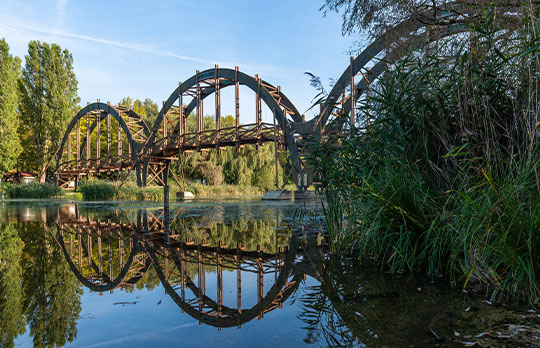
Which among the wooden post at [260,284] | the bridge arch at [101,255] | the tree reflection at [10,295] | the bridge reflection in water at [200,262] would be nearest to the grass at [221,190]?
the bridge arch at [101,255]

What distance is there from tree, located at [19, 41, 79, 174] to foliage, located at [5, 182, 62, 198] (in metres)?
6.91

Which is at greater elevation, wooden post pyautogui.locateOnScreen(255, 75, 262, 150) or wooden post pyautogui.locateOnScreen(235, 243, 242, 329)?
wooden post pyautogui.locateOnScreen(255, 75, 262, 150)

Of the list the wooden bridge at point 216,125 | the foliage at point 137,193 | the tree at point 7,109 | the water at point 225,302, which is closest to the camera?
the water at point 225,302

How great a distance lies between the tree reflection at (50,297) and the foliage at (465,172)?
2.15 metres

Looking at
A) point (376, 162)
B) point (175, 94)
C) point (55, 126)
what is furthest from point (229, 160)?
point (376, 162)

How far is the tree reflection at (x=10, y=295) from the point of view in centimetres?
180

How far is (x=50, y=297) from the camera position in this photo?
2.35m

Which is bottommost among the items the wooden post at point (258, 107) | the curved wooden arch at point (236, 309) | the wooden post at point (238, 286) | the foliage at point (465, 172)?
the wooden post at point (238, 286)

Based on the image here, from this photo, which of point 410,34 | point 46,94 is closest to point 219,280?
point 410,34

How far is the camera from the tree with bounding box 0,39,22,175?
79.0ft

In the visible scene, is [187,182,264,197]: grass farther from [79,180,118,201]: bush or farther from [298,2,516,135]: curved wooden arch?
[298,2,516,135]: curved wooden arch

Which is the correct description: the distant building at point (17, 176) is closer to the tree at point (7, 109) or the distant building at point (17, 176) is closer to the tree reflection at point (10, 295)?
the tree at point (7, 109)

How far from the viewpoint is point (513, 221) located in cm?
215

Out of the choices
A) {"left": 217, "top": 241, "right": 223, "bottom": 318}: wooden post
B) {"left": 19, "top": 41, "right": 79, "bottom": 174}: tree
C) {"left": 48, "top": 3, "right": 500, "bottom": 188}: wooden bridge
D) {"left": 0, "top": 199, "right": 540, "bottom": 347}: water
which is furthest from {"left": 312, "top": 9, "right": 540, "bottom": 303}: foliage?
{"left": 19, "top": 41, "right": 79, "bottom": 174}: tree
